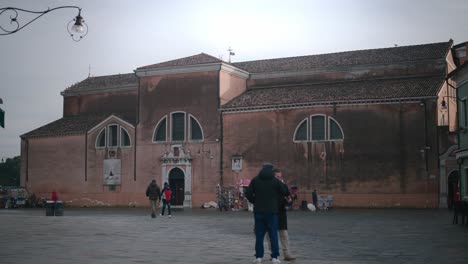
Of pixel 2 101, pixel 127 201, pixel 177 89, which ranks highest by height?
pixel 177 89

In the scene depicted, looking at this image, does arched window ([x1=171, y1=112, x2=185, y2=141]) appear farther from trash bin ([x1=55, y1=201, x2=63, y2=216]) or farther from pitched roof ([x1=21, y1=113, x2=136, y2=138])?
trash bin ([x1=55, y1=201, x2=63, y2=216])

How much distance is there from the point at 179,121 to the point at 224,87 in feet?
13.5

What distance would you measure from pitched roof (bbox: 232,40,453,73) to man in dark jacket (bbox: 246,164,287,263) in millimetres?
33375

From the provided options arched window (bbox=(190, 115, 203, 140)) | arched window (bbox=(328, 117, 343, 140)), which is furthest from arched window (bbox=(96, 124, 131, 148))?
arched window (bbox=(328, 117, 343, 140))

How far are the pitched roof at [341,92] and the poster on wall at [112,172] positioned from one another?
9.88 meters

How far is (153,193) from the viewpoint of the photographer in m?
30.4

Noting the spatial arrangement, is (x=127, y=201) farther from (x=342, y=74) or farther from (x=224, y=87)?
(x=342, y=74)

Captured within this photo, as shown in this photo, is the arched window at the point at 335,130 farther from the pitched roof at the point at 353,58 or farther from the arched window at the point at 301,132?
the pitched roof at the point at 353,58

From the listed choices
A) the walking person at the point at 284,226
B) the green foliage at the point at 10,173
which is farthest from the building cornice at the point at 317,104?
the green foliage at the point at 10,173

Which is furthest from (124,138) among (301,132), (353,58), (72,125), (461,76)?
(461,76)

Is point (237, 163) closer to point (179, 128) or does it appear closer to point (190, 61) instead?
point (179, 128)

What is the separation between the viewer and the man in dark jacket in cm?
1194

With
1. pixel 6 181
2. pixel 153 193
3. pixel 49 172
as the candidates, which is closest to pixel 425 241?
pixel 153 193

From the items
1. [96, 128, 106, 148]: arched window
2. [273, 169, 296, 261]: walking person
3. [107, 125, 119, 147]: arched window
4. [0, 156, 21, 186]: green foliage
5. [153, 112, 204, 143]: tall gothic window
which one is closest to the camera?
[273, 169, 296, 261]: walking person
